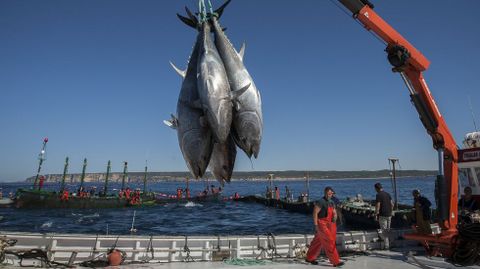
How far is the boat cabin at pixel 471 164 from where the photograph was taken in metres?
11.6

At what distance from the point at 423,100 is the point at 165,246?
721 cm

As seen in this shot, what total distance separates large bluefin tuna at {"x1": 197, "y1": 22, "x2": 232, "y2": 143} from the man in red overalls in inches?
123

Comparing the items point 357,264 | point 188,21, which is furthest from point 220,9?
point 357,264

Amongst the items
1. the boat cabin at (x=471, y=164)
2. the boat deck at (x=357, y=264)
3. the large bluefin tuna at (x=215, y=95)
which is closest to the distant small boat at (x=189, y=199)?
the boat cabin at (x=471, y=164)

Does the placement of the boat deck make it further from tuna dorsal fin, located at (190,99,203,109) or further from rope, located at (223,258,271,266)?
tuna dorsal fin, located at (190,99,203,109)

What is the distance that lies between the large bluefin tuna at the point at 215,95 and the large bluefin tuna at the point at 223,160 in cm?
59

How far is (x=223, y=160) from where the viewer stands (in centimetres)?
629

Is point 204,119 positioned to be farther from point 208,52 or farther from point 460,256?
point 460,256

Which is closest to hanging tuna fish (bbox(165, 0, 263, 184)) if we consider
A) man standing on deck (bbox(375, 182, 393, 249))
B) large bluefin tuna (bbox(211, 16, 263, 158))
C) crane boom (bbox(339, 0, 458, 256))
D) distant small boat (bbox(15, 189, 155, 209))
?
large bluefin tuna (bbox(211, 16, 263, 158))

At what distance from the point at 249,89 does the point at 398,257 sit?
18.4ft

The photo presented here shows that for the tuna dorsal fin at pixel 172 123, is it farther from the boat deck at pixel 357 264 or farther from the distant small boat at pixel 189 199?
the distant small boat at pixel 189 199

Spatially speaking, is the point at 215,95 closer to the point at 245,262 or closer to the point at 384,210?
the point at 245,262

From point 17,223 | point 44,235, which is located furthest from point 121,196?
point 44,235

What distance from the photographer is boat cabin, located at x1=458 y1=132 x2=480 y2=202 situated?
38.0 feet
